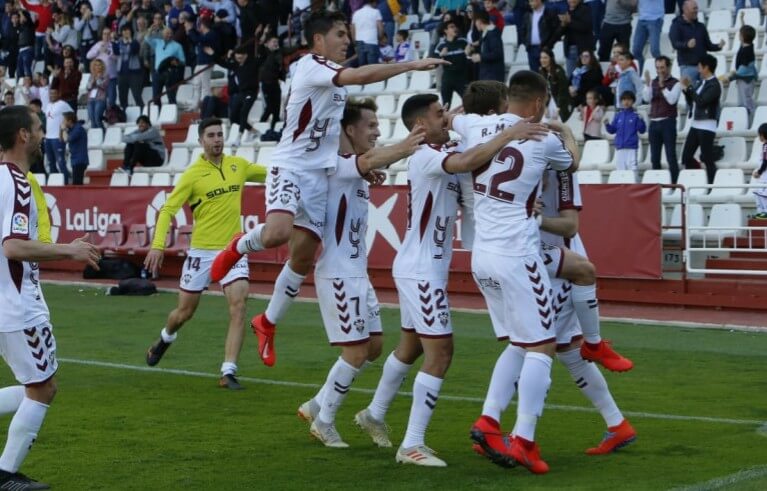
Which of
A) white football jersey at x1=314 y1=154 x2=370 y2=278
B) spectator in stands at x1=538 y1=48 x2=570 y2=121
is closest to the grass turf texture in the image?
white football jersey at x1=314 y1=154 x2=370 y2=278

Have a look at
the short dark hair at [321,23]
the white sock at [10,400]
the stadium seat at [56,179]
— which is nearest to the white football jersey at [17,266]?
the white sock at [10,400]

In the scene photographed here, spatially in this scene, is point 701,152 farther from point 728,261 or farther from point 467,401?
point 467,401

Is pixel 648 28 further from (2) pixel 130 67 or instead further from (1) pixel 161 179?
(2) pixel 130 67

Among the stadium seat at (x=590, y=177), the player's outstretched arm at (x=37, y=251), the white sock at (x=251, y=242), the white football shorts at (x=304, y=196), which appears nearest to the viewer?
the player's outstretched arm at (x=37, y=251)

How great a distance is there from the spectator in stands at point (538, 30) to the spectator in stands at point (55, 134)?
10.5 metres

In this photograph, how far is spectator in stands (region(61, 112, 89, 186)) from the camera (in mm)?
27781

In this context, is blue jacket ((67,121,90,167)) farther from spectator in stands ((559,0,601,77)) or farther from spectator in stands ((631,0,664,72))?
spectator in stands ((631,0,664,72))

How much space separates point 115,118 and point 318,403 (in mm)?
22159

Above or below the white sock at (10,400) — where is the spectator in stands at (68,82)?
above

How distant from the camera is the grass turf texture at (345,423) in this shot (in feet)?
26.2

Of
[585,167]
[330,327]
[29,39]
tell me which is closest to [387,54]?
[585,167]

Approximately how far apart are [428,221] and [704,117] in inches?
489

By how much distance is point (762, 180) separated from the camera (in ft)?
60.4

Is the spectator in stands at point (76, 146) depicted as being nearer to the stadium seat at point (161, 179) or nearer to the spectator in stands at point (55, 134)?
the spectator in stands at point (55, 134)
